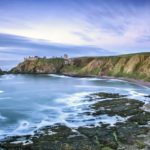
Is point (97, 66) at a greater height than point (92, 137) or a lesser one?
greater

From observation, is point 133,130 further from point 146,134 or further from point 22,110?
point 22,110

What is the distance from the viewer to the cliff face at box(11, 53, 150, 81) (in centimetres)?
11224

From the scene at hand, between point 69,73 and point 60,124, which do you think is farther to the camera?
point 69,73

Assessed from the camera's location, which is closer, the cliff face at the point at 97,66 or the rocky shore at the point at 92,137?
the rocky shore at the point at 92,137

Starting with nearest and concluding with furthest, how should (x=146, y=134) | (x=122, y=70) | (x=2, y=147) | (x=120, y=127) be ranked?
(x=2, y=147)
(x=146, y=134)
(x=120, y=127)
(x=122, y=70)

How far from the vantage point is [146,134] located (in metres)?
32.0

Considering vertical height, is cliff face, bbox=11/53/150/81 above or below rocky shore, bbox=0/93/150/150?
above

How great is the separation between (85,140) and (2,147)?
7.63m

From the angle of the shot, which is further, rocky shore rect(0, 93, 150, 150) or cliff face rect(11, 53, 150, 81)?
cliff face rect(11, 53, 150, 81)

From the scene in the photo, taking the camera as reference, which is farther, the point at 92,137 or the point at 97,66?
the point at 97,66

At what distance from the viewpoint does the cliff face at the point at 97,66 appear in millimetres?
112244

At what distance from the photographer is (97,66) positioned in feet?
445

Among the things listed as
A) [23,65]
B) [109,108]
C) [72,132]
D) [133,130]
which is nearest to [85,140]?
[72,132]

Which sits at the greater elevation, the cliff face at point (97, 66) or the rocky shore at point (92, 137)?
the cliff face at point (97, 66)
